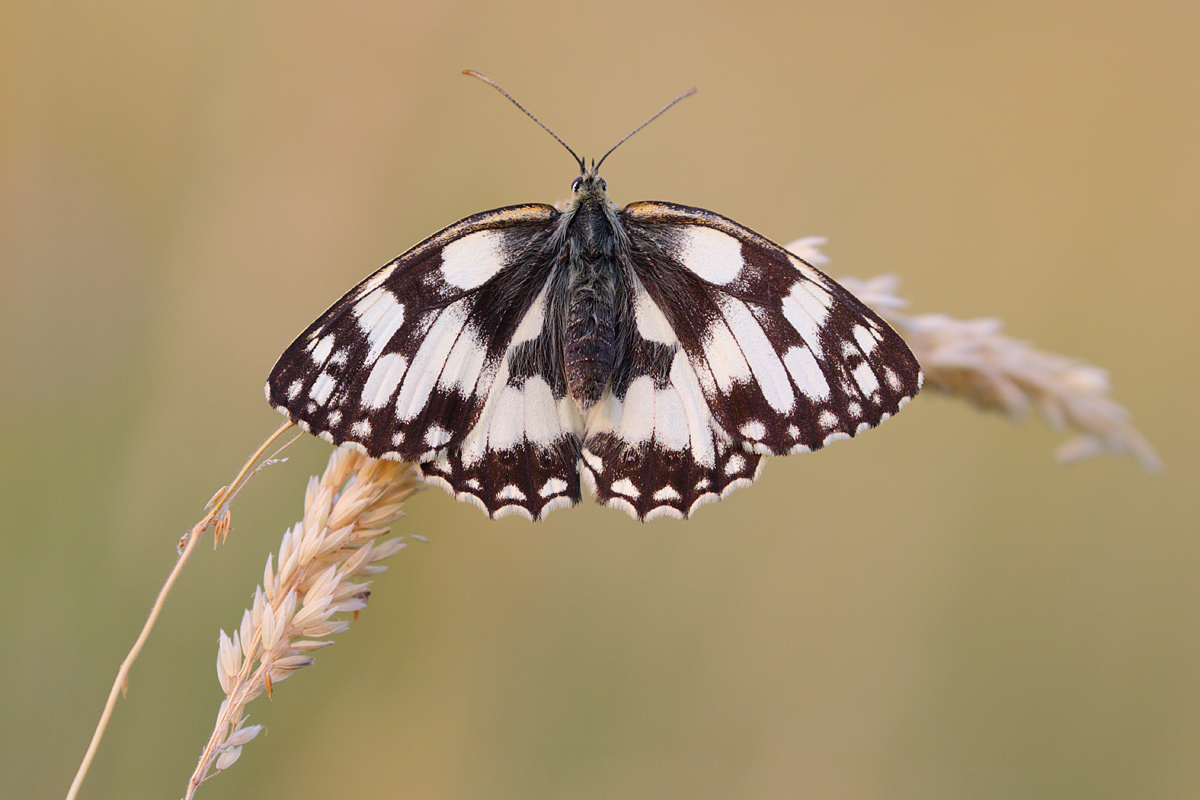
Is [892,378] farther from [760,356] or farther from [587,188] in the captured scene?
[587,188]

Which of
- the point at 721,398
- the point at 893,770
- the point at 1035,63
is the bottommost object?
the point at 893,770

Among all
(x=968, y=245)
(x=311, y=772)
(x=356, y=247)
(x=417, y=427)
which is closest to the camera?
(x=417, y=427)

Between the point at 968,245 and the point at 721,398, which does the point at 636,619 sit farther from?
the point at 968,245

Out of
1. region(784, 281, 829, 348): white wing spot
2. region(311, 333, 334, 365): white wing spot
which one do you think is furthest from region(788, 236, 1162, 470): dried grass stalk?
region(311, 333, 334, 365): white wing spot

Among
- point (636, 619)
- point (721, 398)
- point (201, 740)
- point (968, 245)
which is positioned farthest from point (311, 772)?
point (968, 245)

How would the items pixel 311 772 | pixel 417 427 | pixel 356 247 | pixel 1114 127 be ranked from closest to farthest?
pixel 417 427 < pixel 311 772 < pixel 356 247 < pixel 1114 127

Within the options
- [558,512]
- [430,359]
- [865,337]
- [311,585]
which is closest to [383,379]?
[430,359]

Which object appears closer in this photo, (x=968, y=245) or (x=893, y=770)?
(x=893, y=770)
